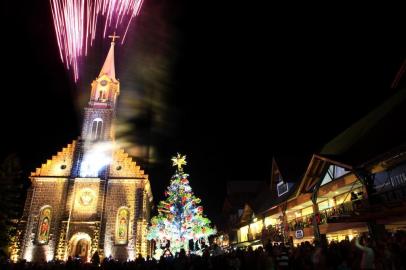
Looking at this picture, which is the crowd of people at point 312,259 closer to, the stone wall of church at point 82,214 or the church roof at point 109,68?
the stone wall of church at point 82,214

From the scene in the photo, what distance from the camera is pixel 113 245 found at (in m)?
30.9

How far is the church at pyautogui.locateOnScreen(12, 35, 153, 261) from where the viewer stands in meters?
30.3

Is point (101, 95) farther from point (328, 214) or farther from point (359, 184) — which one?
point (359, 184)

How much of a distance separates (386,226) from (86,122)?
33.1 meters

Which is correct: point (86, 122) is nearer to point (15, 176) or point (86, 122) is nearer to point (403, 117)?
point (15, 176)

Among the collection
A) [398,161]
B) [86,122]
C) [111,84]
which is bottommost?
[398,161]

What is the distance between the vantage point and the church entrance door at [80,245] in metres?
30.6

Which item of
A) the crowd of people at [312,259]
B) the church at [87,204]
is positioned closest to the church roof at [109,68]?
the church at [87,204]

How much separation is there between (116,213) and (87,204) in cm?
330

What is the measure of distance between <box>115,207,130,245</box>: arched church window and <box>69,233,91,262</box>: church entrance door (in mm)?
3021

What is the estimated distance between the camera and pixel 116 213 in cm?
3278

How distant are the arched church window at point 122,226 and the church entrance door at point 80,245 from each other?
3021mm

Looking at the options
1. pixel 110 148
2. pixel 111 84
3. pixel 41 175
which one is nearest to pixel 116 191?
pixel 110 148

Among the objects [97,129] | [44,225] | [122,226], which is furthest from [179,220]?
[97,129]
